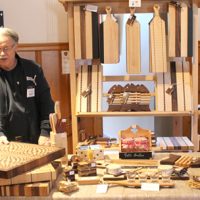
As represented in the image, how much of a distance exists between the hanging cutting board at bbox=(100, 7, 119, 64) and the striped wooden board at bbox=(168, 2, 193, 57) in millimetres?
398

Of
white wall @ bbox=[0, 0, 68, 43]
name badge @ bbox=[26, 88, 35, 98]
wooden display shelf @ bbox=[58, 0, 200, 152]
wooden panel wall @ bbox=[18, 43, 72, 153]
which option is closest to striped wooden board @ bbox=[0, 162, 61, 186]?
name badge @ bbox=[26, 88, 35, 98]

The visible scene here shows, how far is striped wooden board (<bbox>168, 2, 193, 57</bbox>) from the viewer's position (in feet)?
9.15

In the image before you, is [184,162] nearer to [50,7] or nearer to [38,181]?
[38,181]

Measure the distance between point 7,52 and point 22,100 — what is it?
1.07 ft

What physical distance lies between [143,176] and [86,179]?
0.25 meters

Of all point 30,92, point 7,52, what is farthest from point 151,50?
point 7,52

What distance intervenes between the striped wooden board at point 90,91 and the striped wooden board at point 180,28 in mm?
595

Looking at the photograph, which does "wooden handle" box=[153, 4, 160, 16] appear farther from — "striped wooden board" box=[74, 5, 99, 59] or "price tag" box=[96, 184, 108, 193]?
"price tag" box=[96, 184, 108, 193]

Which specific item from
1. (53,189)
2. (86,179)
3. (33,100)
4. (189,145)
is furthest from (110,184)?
(189,145)

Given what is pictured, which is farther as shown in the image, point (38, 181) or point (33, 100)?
point (33, 100)

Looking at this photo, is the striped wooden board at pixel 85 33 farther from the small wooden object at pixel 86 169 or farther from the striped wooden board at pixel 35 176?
the striped wooden board at pixel 35 176

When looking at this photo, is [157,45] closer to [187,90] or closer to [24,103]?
[187,90]

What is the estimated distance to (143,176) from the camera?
1.67 metres

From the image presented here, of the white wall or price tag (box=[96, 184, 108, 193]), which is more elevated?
the white wall
